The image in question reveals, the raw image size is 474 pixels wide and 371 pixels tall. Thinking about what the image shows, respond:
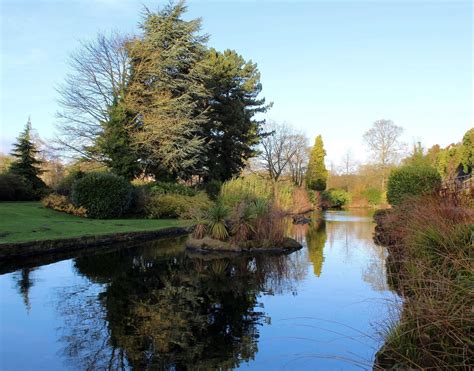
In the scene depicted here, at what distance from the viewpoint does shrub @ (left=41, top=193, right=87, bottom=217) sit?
17.0m

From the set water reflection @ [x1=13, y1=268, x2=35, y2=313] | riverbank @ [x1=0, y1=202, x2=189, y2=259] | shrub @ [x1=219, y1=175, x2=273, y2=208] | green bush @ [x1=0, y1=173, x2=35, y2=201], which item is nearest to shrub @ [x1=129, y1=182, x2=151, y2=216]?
riverbank @ [x1=0, y1=202, x2=189, y2=259]

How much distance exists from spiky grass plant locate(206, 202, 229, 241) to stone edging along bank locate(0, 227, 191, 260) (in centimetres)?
275

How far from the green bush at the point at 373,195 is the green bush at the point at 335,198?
225 cm

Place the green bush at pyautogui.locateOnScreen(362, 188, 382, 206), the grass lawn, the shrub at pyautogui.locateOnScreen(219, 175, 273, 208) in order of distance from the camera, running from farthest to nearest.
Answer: the green bush at pyautogui.locateOnScreen(362, 188, 382, 206) → the shrub at pyautogui.locateOnScreen(219, 175, 273, 208) → the grass lawn

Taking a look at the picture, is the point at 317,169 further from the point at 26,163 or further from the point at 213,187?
the point at 26,163

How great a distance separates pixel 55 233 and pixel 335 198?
37229 mm

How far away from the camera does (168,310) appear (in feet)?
19.4

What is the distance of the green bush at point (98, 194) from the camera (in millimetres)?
17188

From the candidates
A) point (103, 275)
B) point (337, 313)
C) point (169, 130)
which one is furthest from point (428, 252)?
point (169, 130)

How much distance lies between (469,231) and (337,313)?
2.15 metres

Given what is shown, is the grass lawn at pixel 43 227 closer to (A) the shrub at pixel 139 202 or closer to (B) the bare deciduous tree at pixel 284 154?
(A) the shrub at pixel 139 202

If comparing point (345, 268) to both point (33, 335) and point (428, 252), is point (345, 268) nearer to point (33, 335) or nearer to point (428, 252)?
point (428, 252)

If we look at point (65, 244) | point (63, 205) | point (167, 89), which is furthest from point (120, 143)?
point (65, 244)

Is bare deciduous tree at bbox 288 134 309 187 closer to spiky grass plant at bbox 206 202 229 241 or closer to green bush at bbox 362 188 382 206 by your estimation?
green bush at bbox 362 188 382 206
